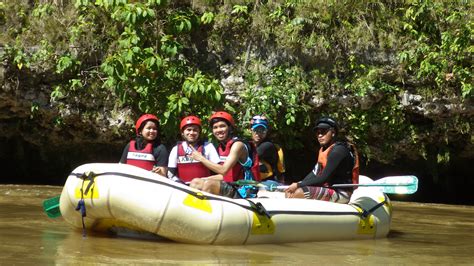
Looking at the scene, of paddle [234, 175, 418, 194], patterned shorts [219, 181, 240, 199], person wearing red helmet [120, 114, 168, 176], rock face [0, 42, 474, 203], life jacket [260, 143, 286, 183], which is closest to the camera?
patterned shorts [219, 181, 240, 199]

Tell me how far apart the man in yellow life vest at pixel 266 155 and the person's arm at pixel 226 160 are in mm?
1065

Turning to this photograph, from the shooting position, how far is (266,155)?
8055 millimetres

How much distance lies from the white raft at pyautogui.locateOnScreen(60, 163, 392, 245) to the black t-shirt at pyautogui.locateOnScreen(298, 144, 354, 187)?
43 centimetres

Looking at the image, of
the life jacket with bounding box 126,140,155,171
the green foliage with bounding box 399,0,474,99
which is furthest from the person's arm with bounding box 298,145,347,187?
the green foliage with bounding box 399,0,474,99

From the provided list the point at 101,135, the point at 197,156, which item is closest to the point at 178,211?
the point at 197,156

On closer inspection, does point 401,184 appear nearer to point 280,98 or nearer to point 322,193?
point 322,193

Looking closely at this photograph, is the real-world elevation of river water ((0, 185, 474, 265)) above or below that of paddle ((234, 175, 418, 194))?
below

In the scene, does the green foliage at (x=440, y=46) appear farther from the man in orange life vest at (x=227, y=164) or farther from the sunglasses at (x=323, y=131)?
the man in orange life vest at (x=227, y=164)

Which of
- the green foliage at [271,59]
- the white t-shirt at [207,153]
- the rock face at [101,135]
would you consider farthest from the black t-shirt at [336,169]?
the rock face at [101,135]

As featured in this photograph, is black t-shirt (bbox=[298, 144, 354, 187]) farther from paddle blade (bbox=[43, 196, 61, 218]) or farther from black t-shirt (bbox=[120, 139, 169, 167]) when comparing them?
paddle blade (bbox=[43, 196, 61, 218])

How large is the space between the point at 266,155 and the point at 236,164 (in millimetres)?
910

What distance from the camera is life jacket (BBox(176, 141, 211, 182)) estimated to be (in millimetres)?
7078

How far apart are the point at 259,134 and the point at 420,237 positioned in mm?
1919

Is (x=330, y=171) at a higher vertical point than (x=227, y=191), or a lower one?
higher
